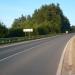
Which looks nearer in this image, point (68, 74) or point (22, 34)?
point (68, 74)

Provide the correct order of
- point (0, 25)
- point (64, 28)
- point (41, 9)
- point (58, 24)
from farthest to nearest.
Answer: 1. point (64, 28)
2. point (41, 9)
3. point (58, 24)
4. point (0, 25)

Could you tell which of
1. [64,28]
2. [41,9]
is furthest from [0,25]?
[64,28]

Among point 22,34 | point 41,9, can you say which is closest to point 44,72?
point 22,34

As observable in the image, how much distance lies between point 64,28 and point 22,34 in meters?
91.1

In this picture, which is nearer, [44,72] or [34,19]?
[44,72]

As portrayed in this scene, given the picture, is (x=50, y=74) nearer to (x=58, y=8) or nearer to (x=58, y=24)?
(x=58, y=24)

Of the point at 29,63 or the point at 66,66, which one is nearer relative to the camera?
the point at 66,66

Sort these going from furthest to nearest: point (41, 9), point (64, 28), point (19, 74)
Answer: point (64, 28) → point (41, 9) → point (19, 74)

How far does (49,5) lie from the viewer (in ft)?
532

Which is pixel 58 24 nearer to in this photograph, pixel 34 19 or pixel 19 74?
pixel 34 19

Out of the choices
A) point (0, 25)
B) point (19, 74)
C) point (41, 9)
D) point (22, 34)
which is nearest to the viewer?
point (19, 74)

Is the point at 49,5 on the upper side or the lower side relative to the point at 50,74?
upper

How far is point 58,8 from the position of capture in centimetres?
16288

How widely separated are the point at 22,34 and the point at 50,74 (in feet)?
227
